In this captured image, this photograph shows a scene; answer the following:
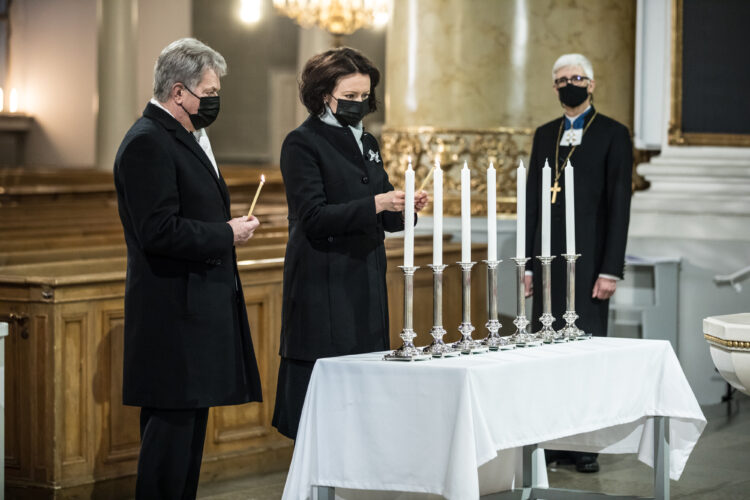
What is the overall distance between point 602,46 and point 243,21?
1443cm

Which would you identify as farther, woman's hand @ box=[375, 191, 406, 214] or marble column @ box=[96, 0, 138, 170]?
marble column @ box=[96, 0, 138, 170]

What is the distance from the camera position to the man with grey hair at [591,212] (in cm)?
464

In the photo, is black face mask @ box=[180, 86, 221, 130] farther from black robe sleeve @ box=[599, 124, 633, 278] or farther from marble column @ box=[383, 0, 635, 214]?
marble column @ box=[383, 0, 635, 214]

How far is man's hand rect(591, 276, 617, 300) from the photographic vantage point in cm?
462

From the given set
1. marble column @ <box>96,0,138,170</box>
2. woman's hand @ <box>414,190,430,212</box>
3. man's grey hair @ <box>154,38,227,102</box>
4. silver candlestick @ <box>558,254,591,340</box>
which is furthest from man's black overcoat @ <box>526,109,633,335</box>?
marble column @ <box>96,0,138,170</box>

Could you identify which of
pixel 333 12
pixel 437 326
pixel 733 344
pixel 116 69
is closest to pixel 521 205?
pixel 437 326

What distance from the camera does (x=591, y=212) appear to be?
4.71m

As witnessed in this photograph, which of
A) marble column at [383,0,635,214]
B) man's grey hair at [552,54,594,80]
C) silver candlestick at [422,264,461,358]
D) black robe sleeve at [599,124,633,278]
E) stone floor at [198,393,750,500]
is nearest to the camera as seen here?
silver candlestick at [422,264,461,358]

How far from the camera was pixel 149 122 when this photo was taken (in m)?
3.14

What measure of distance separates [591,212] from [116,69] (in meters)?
12.4

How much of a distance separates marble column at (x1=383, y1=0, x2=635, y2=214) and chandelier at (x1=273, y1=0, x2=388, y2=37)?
732cm

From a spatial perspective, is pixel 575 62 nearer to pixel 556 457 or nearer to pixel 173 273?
pixel 556 457

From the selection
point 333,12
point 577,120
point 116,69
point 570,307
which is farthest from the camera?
point 116,69

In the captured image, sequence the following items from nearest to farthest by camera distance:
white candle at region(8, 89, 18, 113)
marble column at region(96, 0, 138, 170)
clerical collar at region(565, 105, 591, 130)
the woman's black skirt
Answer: the woman's black skirt < clerical collar at region(565, 105, 591, 130) < marble column at region(96, 0, 138, 170) < white candle at region(8, 89, 18, 113)
